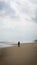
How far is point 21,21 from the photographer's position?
213cm

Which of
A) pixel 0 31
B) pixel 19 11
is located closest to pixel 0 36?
pixel 0 31

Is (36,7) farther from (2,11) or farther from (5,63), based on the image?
(5,63)

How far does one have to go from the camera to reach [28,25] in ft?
7.03

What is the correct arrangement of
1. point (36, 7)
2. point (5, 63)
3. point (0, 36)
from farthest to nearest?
point (36, 7) < point (0, 36) < point (5, 63)

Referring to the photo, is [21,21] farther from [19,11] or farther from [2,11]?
[2,11]

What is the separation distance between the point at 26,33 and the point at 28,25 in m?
0.19

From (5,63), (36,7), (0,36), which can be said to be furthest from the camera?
(36,7)

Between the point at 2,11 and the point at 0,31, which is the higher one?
the point at 2,11

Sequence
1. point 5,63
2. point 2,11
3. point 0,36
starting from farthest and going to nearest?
point 2,11, point 0,36, point 5,63

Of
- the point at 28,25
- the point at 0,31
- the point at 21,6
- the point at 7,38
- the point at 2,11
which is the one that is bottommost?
Answer: the point at 7,38

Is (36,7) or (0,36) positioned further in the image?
(36,7)

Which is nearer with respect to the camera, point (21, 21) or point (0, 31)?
point (0, 31)

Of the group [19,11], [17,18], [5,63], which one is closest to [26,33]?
[17,18]

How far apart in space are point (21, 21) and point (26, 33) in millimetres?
282
